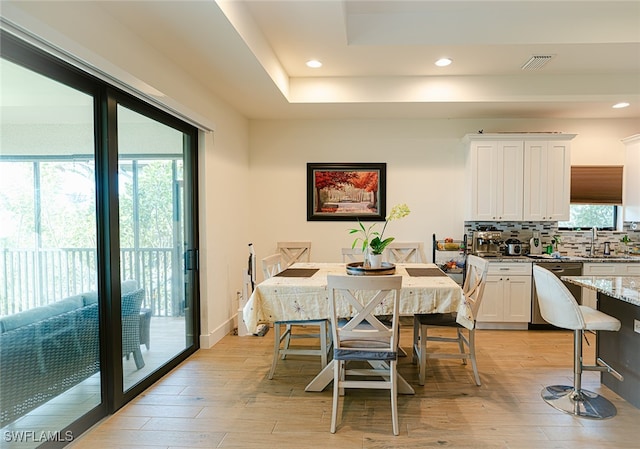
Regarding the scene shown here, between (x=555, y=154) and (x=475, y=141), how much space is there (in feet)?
3.10

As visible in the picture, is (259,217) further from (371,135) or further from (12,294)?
(12,294)

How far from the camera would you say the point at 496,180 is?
438 cm

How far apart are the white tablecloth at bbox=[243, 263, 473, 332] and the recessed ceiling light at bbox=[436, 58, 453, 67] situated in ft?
7.34

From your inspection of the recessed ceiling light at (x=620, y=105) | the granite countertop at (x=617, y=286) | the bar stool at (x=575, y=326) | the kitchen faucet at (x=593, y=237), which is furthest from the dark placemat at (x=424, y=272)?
the recessed ceiling light at (x=620, y=105)

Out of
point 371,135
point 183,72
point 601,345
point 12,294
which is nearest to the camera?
point 12,294

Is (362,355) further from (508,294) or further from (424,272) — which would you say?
(508,294)

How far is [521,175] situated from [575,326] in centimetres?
244

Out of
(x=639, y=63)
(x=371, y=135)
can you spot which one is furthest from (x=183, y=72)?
(x=639, y=63)

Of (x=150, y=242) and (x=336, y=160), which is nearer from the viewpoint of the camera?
(x=150, y=242)

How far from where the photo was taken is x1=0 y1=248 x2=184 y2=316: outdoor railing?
1811 millimetres

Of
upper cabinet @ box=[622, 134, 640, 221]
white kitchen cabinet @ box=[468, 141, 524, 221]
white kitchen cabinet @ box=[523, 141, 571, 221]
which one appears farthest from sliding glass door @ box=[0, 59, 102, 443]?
upper cabinet @ box=[622, 134, 640, 221]

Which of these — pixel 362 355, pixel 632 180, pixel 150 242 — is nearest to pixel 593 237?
pixel 632 180

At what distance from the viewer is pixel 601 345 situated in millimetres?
2889

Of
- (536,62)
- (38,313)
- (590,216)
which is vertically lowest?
(38,313)
